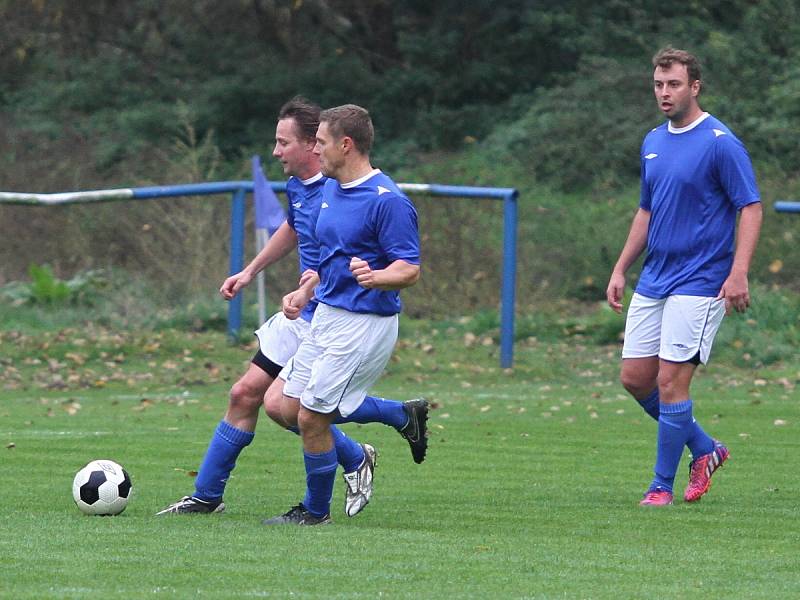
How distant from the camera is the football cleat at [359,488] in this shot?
7.31 metres

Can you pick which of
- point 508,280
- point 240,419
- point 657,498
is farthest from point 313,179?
point 508,280

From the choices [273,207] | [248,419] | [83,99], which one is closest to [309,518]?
[248,419]

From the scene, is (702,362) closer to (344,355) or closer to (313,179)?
(344,355)

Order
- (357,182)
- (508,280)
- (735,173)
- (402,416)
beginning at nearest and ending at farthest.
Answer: (357,182) → (735,173) → (402,416) → (508,280)

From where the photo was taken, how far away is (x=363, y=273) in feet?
21.6

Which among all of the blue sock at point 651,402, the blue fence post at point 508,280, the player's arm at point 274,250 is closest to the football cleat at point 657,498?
the blue sock at point 651,402

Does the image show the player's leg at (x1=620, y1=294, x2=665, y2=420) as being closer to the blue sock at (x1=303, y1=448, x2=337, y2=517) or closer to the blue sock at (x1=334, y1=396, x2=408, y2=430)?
the blue sock at (x1=334, y1=396, x2=408, y2=430)

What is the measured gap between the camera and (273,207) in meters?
15.4

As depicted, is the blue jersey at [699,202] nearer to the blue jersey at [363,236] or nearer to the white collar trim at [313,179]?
the blue jersey at [363,236]

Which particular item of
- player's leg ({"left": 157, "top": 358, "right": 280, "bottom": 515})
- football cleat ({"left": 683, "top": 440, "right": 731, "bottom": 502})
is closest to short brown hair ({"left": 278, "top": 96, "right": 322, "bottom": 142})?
player's leg ({"left": 157, "top": 358, "right": 280, "bottom": 515})

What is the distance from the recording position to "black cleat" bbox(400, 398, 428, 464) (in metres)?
7.93

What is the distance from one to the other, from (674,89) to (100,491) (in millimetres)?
3240

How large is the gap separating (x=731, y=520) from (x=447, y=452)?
301 cm

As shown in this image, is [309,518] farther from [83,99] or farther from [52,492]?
[83,99]
